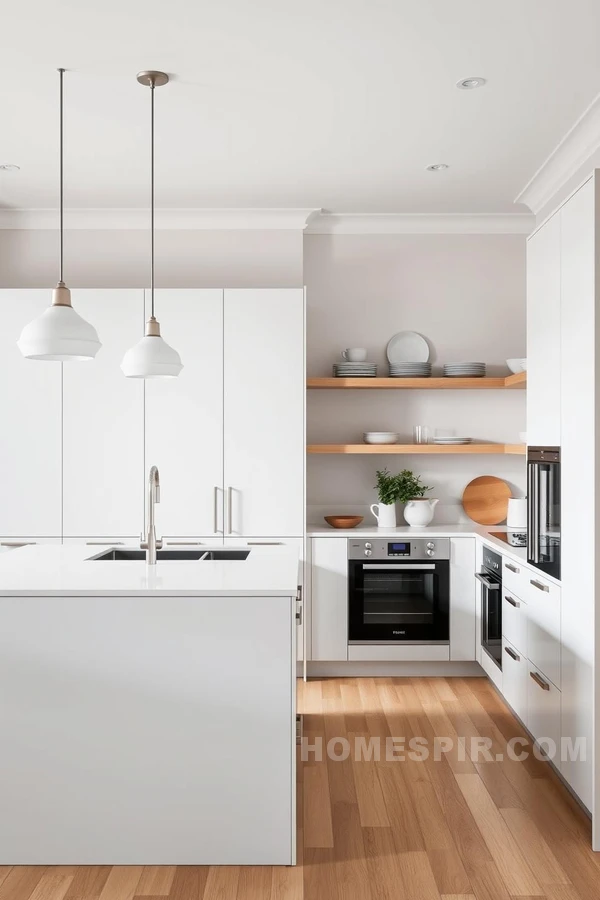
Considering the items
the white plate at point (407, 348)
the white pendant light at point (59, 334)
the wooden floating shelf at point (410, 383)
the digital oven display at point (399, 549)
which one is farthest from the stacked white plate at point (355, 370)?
the white pendant light at point (59, 334)

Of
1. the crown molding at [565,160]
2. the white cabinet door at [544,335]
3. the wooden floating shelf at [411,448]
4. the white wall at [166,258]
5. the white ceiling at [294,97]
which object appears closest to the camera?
the white ceiling at [294,97]

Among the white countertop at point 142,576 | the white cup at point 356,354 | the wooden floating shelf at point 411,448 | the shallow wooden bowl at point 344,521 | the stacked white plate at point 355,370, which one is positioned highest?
the white cup at point 356,354

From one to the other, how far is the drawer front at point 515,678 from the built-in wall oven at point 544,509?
512 millimetres

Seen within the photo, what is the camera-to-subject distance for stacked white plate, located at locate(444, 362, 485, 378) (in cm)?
466

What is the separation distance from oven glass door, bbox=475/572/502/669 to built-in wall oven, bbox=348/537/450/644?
251 mm

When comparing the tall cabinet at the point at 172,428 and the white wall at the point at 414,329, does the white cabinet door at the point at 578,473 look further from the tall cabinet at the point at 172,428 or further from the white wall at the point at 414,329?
the white wall at the point at 414,329

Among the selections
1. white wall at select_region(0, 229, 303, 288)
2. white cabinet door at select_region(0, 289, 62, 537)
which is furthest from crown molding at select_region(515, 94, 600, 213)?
white cabinet door at select_region(0, 289, 62, 537)

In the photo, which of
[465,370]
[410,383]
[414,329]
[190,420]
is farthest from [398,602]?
[414,329]

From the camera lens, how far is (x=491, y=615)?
407 centimetres

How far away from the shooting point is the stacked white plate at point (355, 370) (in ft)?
15.2

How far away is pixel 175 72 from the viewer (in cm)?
296

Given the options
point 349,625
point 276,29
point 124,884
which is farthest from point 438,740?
point 276,29

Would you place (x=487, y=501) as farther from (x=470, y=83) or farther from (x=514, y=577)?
(x=470, y=83)

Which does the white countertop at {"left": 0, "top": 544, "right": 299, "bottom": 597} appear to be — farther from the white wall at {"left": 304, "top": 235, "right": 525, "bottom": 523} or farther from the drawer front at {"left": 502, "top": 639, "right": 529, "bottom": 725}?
the white wall at {"left": 304, "top": 235, "right": 525, "bottom": 523}
